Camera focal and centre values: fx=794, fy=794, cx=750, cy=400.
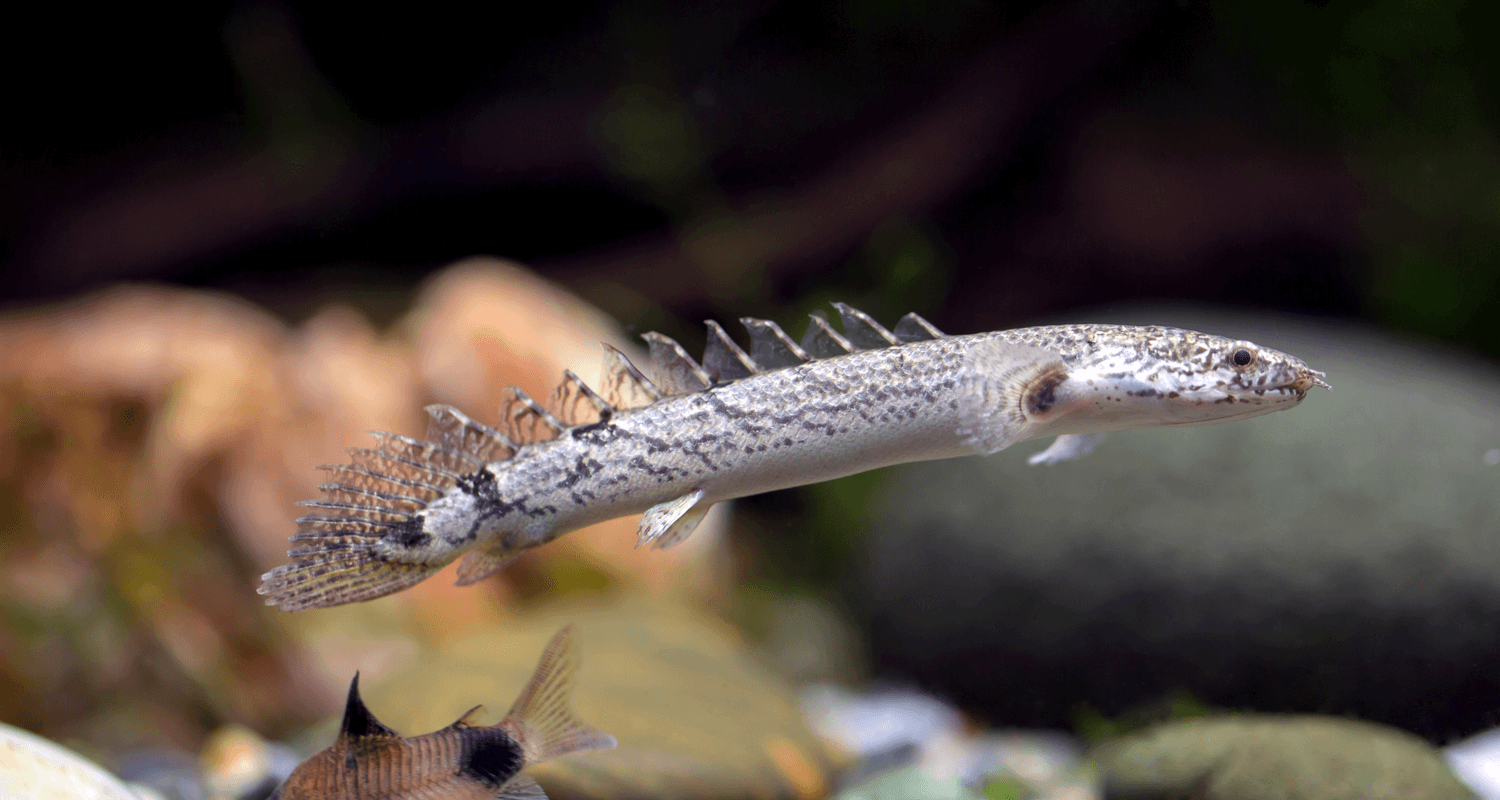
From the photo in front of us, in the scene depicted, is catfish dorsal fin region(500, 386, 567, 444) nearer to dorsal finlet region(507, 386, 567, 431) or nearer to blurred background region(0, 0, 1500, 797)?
dorsal finlet region(507, 386, 567, 431)

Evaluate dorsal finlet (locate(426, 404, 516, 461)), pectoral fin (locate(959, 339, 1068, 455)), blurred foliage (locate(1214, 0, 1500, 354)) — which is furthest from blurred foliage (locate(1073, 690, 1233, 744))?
blurred foliage (locate(1214, 0, 1500, 354))

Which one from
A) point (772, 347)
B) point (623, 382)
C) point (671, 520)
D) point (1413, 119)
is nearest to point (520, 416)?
point (623, 382)

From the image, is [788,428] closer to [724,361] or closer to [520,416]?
[724,361]

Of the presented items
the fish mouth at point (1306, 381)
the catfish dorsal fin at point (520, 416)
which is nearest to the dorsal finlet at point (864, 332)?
the catfish dorsal fin at point (520, 416)

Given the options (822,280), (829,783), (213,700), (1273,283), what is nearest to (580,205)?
(822,280)

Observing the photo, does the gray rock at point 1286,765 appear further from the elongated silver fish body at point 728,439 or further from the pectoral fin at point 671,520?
the pectoral fin at point 671,520

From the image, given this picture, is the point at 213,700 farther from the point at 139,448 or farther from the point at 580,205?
the point at 580,205
